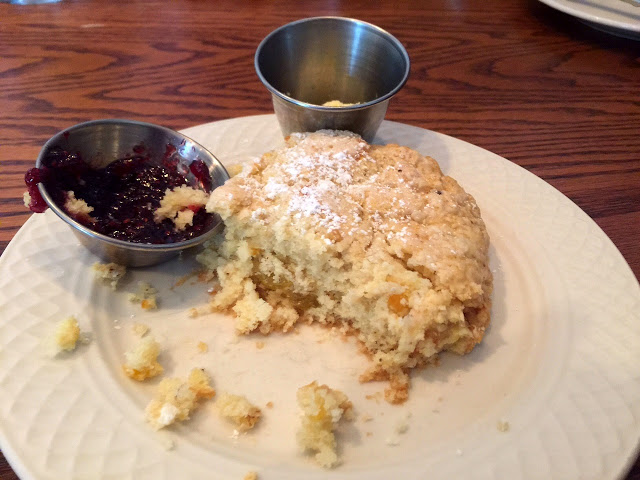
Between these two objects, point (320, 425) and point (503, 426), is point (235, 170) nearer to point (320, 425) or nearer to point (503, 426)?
point (320, 425)

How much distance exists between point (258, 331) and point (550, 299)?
1.42m

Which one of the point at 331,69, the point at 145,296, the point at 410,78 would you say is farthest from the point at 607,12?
the point at 145,296

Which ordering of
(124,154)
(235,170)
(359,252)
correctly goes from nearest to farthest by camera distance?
(359,252) < (124,154) < (235,170)

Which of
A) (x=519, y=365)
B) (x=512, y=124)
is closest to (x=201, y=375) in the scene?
(x=519, y=365)

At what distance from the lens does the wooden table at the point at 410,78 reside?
3.21 m

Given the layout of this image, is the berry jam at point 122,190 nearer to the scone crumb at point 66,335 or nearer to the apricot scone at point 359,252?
the apricot scone at point 359,252

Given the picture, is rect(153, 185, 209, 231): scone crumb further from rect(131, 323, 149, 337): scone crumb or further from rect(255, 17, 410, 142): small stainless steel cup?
rect(255, 17, 410, 142): small stainless steel cup

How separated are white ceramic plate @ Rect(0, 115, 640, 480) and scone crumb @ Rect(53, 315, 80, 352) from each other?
4 centimetres

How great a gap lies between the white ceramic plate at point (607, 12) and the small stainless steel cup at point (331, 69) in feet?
6.71

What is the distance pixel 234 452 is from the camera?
185 cm

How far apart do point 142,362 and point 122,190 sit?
911mm

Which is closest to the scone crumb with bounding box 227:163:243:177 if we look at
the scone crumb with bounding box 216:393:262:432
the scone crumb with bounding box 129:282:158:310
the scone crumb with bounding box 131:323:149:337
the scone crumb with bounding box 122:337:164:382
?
the scone crumb with bounding box 129:282:158:310

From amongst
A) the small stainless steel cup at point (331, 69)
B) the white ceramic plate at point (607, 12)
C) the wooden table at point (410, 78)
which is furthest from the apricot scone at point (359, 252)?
the white ceramic plate at point (607, 12)

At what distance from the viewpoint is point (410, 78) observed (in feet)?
12.8
